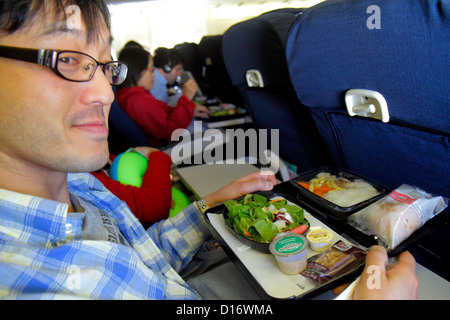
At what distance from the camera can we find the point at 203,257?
1.18 metres

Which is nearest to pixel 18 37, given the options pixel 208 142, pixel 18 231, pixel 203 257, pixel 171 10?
pixel 18 231

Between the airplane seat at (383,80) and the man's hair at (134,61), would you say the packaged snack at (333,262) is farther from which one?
the man's hair at (134,61)

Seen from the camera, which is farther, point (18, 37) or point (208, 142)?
point (208, 142)

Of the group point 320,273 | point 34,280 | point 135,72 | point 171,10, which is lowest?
point 320,273

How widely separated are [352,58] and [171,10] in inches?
178

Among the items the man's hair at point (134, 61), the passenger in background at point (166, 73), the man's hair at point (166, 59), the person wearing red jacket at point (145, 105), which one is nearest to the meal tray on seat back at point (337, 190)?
the person wearing red jacket at point (145, 105)

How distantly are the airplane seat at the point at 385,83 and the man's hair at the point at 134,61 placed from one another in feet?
6.49

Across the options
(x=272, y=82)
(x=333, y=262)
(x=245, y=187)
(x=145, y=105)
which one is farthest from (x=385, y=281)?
(x=145, y=105)

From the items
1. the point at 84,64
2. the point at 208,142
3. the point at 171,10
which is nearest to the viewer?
the point at 84,64

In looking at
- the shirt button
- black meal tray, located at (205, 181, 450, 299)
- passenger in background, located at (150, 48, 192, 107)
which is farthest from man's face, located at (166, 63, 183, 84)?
the shirt button

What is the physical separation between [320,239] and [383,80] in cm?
43

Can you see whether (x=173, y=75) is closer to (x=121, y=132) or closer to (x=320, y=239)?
(x=121, y=132)

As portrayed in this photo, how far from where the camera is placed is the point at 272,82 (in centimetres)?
140
